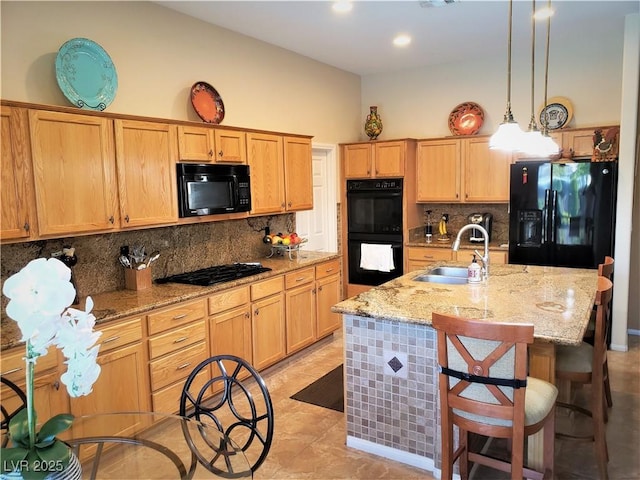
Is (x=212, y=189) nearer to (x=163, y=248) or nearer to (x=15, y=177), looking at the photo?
(x=163, y=248)

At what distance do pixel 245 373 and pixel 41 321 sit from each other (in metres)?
2.74

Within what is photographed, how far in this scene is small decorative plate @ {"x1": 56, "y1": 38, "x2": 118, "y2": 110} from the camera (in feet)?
9.17

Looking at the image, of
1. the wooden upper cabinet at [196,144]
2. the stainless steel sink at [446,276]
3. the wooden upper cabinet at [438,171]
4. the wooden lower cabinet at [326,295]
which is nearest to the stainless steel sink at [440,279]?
the stainless steel sink at [446,276]

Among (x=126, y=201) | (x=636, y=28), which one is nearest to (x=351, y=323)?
(x=126, y=201)

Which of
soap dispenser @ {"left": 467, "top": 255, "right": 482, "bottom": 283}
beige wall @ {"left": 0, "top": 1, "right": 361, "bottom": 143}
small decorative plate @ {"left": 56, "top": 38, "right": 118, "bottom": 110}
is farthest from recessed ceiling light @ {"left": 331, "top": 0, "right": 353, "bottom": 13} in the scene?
soap dispenser @ {"left": 467, "top": 255, "right": 482, "bottom": 283}

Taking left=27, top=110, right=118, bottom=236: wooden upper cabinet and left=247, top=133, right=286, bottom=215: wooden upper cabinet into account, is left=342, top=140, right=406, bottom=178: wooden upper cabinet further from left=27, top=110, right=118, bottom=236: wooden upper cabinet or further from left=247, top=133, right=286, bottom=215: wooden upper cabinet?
left=27, top=110, right=118, bottom=236: wooden upper cabinet

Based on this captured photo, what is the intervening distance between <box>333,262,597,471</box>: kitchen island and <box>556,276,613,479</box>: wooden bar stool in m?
0.10

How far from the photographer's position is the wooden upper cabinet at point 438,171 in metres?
5.16

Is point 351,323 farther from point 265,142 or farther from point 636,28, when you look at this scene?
point 636,28

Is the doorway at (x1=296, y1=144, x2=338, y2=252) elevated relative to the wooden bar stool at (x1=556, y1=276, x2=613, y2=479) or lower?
elevated

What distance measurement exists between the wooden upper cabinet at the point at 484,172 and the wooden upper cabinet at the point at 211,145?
2576 mm

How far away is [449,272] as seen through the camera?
3598mm

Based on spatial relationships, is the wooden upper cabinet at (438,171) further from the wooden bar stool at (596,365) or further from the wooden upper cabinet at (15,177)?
the wooden upper cabinet at (15,177)

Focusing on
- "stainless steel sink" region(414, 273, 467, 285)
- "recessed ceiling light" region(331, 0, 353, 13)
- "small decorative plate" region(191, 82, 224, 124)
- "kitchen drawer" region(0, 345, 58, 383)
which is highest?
"recessed ceiling light" region(331, 0, 353, 13)
